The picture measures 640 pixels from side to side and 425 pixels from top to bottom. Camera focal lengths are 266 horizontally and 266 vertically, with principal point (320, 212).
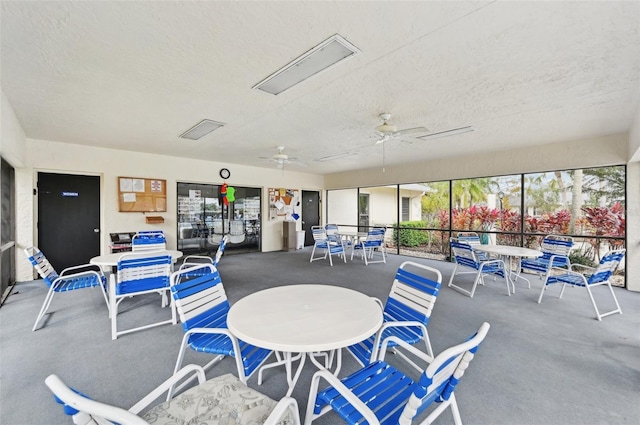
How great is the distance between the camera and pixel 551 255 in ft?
13.4

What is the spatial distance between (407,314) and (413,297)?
138 mm

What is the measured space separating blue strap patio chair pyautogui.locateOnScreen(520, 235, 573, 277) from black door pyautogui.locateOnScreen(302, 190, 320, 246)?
6.48 m

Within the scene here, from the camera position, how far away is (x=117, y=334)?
2.77 m

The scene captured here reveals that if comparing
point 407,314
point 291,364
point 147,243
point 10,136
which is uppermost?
point 10,136

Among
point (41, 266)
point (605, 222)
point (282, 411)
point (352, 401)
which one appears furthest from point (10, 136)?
point (605, 222)

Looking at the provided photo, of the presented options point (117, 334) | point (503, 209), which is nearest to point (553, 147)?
point (503, 209)

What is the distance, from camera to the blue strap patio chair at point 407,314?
1.77 metres

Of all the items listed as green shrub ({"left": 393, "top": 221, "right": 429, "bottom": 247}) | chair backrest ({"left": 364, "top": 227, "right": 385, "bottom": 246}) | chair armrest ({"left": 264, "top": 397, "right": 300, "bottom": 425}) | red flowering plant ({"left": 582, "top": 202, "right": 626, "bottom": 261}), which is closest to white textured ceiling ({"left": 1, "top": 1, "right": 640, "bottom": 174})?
red flowering plant ({"left": 582, "top": 202, "right": 626, "bottom": 261})

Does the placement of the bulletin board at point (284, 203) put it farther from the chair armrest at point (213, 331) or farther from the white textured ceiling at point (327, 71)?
the chair armrest at point (213, 331)

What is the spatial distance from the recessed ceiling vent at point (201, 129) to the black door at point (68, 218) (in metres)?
2.59

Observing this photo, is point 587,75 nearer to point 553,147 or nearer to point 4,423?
point 553,147

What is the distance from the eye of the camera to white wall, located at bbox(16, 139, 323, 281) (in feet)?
15.8

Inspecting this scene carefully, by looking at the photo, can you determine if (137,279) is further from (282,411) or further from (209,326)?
(282,411)

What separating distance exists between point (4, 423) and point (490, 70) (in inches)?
181
